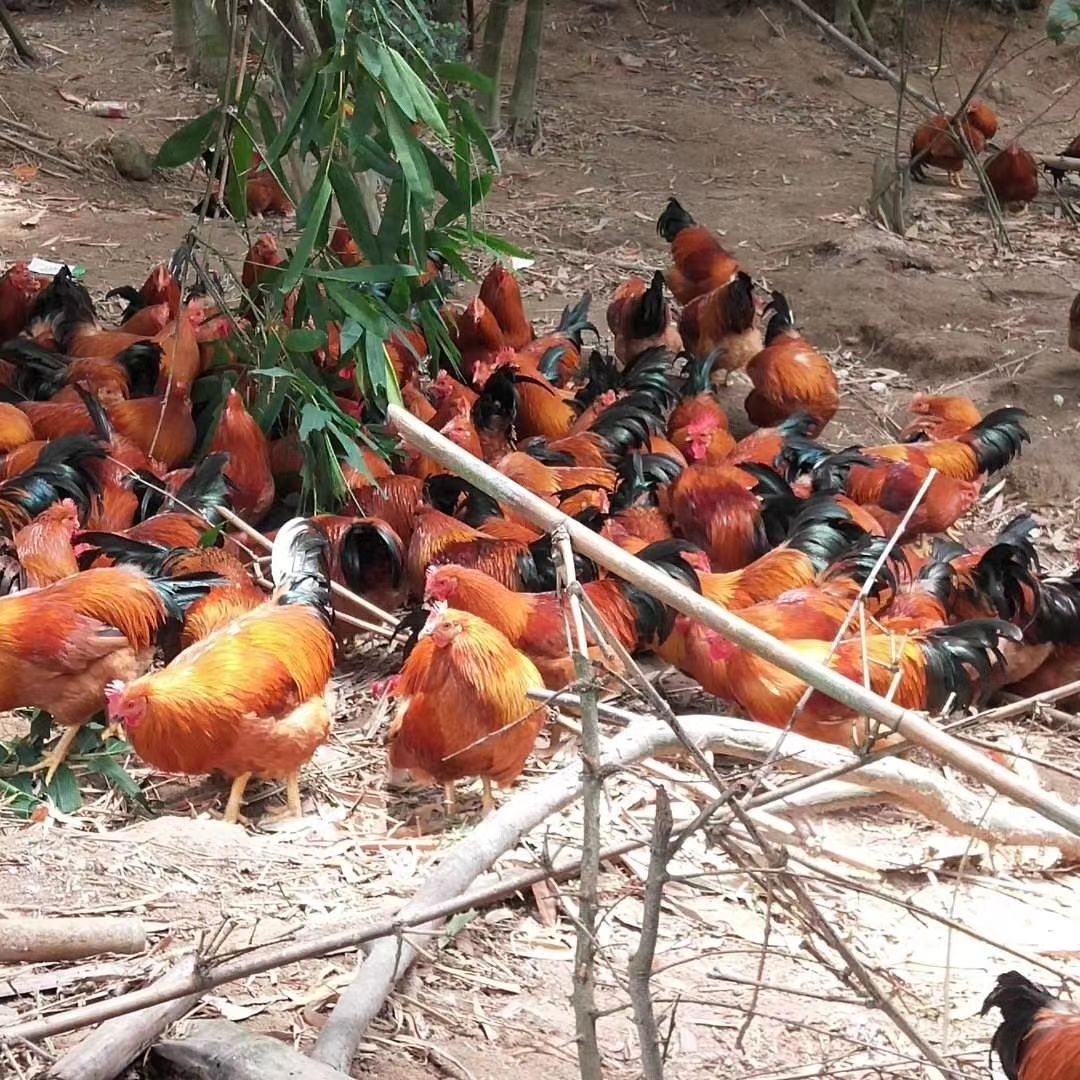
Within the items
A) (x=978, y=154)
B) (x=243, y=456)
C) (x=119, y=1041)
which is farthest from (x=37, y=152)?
(x=119, y=1041)

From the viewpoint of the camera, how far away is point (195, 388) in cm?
613

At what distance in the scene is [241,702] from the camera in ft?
13.0

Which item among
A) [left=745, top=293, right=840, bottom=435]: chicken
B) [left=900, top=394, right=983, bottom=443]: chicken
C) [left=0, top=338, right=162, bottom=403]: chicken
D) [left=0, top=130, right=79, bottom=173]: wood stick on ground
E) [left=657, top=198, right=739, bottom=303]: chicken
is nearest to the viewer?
[left=0, top=338, right=162, bottom=403]: chicken

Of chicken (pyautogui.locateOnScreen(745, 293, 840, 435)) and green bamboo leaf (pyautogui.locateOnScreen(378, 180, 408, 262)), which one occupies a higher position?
green bamboo leaf (pyautogui.locateOnScreen(378, 180, 408, 262))

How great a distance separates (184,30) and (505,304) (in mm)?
6751

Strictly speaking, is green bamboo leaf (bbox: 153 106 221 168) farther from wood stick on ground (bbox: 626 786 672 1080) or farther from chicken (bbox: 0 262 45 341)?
wood stick on ground (bbox: 626 786 672 1080)

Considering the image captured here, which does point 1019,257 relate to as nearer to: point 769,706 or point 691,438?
point 691,438

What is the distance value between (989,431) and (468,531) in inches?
103

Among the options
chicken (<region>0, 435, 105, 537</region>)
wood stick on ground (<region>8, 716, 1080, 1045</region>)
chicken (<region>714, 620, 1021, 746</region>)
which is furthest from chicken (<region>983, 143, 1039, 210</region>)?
wood stick on ground (<region>8, 716, 1080, 1045</region>)

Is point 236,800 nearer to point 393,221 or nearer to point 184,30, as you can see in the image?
point 393,221

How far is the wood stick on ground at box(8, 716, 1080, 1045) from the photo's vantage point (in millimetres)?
2150

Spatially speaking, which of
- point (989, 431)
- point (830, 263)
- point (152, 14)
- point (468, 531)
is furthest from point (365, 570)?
point (152, 14)

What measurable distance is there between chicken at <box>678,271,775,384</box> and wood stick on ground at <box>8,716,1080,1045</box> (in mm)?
3952

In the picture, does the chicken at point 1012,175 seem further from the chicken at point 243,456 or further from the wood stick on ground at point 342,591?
the wood stick on ground at point 342,591
